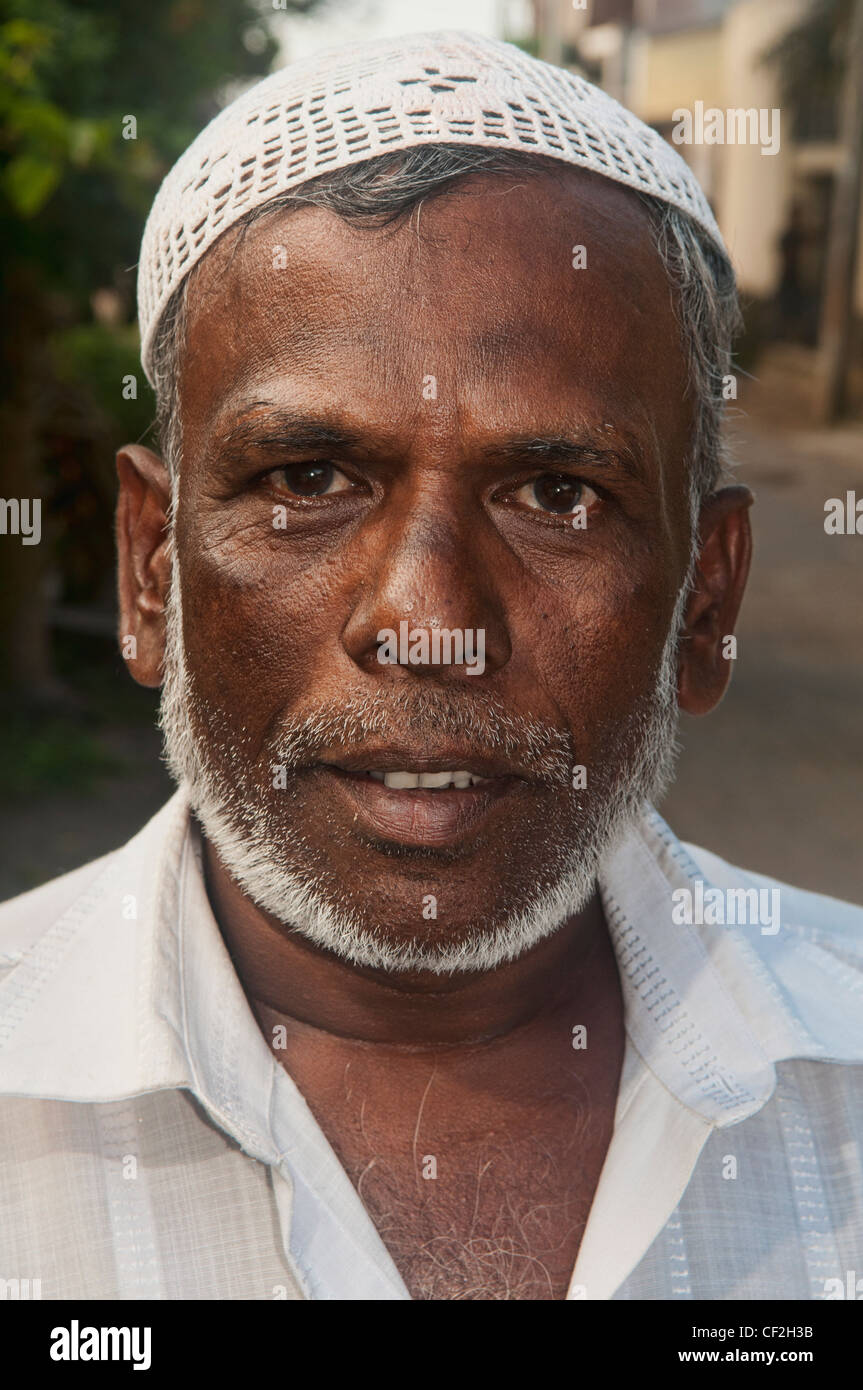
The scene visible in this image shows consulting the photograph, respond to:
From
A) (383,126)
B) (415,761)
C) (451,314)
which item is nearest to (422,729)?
(415,761)

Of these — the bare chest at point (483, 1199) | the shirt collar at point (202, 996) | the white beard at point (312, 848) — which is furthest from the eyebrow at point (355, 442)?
the bare chest at point (483, 1199)

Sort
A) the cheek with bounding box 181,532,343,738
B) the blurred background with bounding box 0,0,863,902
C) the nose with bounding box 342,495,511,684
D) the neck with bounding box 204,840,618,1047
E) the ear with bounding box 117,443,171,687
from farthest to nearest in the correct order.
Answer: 1. the blurred background with bounding box 0,0,863,902
2. the ear with bounding box 117,443,171,687
3. the neck with bounding box 204,840,618,1047
4. the cheek with bounding box 181,532,343,738
5. the nose with bounding box 342,495,511,684

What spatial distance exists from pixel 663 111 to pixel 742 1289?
2660cm

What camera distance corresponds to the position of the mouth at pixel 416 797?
5.89 feet

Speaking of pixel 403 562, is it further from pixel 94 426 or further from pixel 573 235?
pixel 94 426

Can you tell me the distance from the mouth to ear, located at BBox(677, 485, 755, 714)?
0.51 m

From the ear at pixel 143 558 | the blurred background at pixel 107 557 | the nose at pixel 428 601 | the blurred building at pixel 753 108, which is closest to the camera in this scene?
the nose at pixel 428 601

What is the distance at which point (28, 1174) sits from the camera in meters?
1.76

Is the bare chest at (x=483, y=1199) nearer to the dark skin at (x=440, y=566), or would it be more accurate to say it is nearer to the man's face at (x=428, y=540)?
the dark skin at (x=440, y=566)

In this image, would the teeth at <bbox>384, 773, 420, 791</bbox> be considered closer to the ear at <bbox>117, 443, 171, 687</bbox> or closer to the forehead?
the forehead

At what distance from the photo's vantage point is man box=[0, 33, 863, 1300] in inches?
69.8

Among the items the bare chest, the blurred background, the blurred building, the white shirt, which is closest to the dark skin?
the bare chest

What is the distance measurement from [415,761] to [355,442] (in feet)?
1.33

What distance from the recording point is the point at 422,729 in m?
1.76
